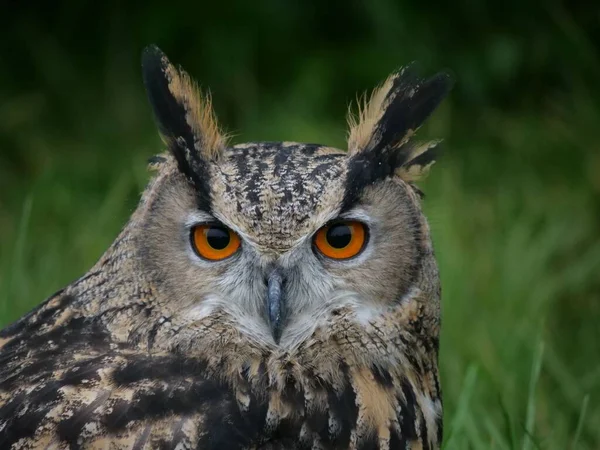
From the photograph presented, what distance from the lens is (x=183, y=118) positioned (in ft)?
6.81

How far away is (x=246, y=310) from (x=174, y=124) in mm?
405

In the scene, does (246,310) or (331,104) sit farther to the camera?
(331,104)

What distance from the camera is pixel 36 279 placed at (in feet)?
11.4

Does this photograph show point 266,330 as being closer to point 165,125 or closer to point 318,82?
point 165,125

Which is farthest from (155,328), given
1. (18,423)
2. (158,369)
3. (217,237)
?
(18,423)

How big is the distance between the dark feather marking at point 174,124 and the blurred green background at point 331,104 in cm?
151

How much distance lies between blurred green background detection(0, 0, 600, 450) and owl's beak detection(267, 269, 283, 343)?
1736 millimetres

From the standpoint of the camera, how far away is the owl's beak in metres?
1.90

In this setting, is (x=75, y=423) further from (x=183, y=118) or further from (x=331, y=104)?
(x=331, y=104)

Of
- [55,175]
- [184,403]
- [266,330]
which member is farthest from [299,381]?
→ [55,175]

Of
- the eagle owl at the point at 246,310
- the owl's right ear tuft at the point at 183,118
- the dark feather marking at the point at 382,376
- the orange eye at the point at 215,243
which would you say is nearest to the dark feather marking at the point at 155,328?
the eagle owl at the point at 246,310

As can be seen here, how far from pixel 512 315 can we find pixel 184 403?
1.81 metres

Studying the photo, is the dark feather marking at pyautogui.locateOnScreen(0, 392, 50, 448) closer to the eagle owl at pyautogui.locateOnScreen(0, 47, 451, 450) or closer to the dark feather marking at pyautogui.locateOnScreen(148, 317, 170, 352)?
the eagle owl at pyautogui.locateOnScreen(0, 47, 451, 450)

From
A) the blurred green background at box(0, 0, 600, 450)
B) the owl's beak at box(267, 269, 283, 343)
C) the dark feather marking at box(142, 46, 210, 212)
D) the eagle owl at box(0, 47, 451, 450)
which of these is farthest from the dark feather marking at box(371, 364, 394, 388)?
the blurred green background at box(0, 0, 600, 450)
